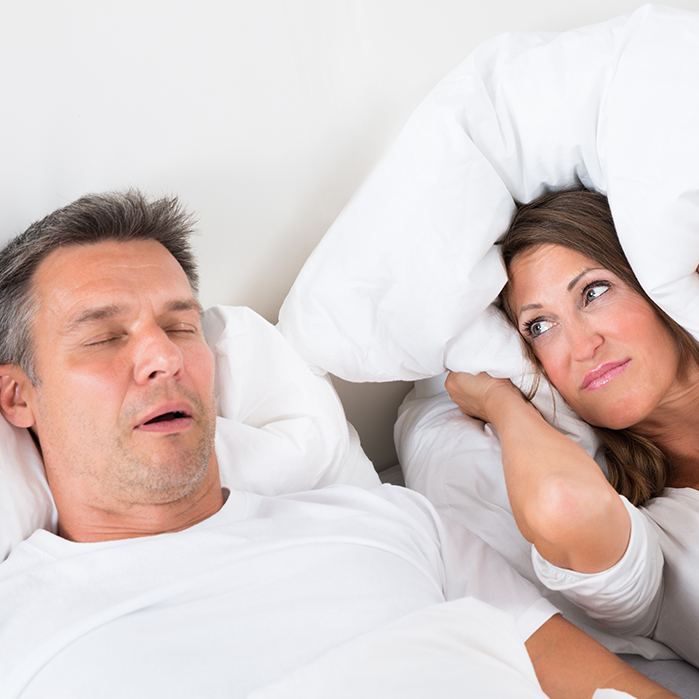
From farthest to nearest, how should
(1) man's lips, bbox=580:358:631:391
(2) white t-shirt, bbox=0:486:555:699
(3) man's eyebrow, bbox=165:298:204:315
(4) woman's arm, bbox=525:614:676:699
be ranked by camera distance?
1. (1) man's lips, bbox=580:358:631:391
2. (3) man's eyebrow, bbox=165:298:204:315
3. (4) woman's arm, bbox=525:614:676:699
4. (2) white t-shirt, bbox=0:486:555:699

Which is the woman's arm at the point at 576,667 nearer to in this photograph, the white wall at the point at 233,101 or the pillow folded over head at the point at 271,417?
the pillow folded over head at the point at 271,417

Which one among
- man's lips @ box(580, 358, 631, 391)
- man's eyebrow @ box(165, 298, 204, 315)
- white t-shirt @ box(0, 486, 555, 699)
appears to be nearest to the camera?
white t-shirt @ box(0, 486, 555, 699)

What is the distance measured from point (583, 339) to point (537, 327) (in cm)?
9

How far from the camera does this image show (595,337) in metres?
1.36

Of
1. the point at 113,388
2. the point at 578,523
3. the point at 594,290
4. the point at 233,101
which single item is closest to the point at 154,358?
the point at 113,388

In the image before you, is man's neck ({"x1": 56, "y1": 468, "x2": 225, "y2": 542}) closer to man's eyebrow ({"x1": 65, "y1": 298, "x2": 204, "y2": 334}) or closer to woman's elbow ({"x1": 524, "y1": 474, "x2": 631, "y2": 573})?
man's eyebrow ({"x1": 65, "y1": 298, "x2": 204, "y2": 334})

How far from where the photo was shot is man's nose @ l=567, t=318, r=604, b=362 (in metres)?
1.36

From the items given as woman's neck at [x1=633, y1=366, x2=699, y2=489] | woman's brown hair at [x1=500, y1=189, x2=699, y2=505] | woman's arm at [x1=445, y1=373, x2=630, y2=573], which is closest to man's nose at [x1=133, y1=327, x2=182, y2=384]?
woman's arm at [x1=445, y1=373, x2=630, y2=573]

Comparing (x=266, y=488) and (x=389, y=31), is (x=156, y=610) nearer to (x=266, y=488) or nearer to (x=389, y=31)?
(x=266, y=488)

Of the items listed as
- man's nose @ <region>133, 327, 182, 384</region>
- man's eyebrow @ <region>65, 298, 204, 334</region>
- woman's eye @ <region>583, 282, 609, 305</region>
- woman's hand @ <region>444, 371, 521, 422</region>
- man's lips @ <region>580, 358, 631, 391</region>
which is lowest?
woman's hand @ <region>444, 371, 521, 422</region>

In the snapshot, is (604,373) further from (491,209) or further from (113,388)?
(113,388)

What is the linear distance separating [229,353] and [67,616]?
493 millimetres

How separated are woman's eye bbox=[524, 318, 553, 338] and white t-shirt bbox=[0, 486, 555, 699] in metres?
0.38

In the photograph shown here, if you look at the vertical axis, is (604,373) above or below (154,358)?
below
